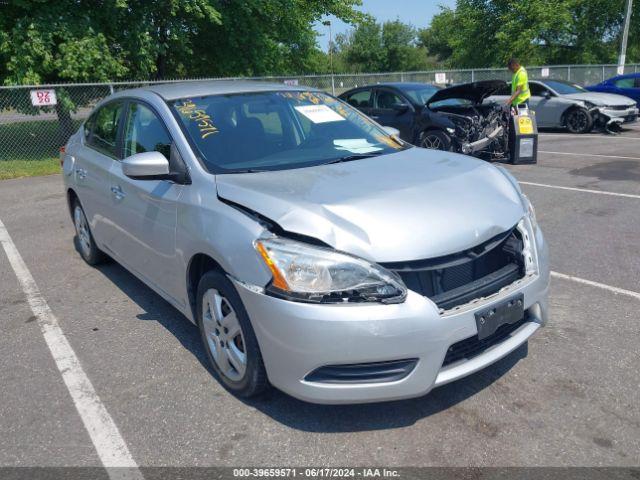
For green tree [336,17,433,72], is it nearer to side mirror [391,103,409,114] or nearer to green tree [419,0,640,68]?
green tree [419,0,640,68]

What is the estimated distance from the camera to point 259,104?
4.01 meters

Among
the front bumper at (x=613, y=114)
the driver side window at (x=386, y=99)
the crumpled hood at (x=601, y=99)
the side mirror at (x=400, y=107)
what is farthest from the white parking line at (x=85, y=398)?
the crumpled hood at (x=601, y=99)

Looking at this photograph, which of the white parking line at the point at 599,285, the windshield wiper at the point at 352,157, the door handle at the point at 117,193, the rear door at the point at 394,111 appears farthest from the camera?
the rear door at the point at 394,111

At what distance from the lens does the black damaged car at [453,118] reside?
380 inches

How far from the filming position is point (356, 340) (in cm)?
247

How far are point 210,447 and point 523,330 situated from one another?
5.68 feet

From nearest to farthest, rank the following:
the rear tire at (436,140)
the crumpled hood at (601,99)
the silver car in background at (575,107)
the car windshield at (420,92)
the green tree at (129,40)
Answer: the rear tire at (436,140), the car windshield at (420,92), the green tree at (129,40), the silver car in background at (575,107), the crumpled hood at (601,99)

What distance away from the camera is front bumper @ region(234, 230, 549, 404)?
8.13ft

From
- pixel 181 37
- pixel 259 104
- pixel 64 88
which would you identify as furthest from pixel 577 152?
pixel 64 88

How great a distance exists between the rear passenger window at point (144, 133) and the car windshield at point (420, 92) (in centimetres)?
762

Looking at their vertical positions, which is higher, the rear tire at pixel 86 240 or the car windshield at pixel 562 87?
the car windshield at pixel 562 87

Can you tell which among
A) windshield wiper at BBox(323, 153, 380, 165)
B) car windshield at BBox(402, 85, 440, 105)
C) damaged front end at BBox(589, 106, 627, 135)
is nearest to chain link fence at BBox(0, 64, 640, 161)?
car windshield at BBox(402, 85, 440, 105)

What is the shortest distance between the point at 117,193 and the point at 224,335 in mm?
1724

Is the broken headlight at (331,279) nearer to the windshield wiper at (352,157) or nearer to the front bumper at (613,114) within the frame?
the windshield wiper at (352,157)
